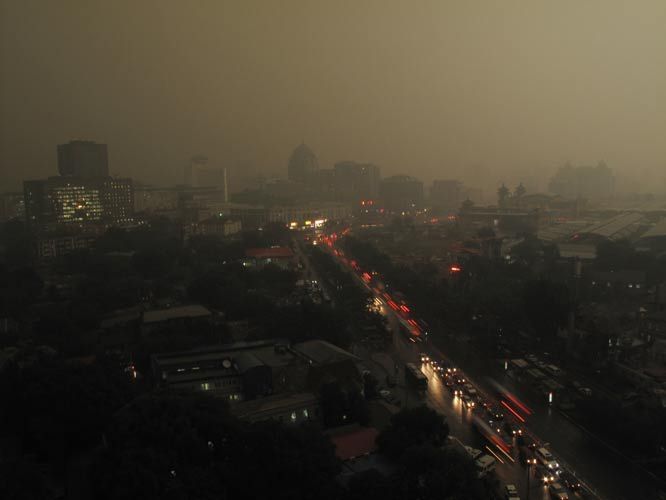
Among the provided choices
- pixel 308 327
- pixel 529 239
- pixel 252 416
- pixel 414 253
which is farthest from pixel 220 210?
pixel 252 416

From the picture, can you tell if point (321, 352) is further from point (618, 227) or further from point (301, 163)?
point (301, 163)

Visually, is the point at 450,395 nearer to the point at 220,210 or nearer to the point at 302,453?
the point at 302,453

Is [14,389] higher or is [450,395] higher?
[14,389]

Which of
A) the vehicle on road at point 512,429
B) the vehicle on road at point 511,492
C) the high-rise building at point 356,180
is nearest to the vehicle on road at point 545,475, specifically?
the vehicle on road at point 511,492

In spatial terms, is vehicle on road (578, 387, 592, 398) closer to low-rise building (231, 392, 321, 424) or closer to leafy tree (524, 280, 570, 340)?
leafy tree (524, 280, 570, 340)

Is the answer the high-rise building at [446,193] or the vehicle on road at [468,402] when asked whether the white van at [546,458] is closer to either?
the vehicle on road at [468,402]

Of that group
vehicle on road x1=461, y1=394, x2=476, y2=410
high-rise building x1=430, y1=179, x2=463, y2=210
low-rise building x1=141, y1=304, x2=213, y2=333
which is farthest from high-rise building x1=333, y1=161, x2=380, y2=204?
vehicle on road x1=461, y1=394, x2=476, y2=410

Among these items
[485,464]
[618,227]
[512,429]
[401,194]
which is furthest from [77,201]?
[485,464]
